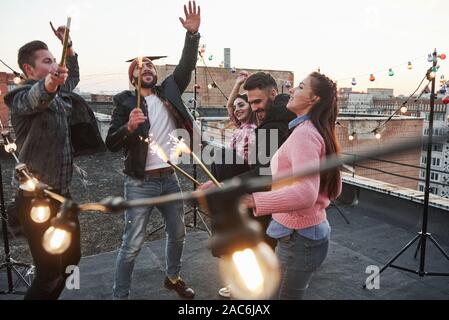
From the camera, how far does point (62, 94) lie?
2965 mm

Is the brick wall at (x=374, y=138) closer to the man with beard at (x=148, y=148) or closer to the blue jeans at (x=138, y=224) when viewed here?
the man with beard at (x=148, y=148)

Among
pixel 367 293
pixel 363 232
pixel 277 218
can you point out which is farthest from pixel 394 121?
pixel 277 218

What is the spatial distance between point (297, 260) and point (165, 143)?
1912 millimetres

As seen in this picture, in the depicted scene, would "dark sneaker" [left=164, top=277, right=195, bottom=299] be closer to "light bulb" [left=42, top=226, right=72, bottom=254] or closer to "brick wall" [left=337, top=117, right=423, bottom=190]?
"light bulb" [left=42, top=226, right=72, bottom=254]

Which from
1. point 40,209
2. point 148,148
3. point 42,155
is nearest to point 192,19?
point 148,148

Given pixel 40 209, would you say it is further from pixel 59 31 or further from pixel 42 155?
pixel 59 31

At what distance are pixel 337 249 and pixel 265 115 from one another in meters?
2.75

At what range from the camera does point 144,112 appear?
3477 mm

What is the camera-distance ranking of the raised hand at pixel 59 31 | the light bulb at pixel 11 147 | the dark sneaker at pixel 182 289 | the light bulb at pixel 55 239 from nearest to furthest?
the light bulb at pixel 55 239 < the light bulb at pixel 11 147 < the raised hand at pixel 59 31 < the dark sneaker at pixel 182 289

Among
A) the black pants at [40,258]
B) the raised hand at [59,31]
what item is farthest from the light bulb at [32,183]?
the raised hand at [59,31]

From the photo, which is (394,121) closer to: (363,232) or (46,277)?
(363,232)


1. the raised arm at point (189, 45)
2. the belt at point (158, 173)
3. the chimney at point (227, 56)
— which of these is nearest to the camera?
the belt at point (158, 173)

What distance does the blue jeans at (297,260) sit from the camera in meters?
2.22

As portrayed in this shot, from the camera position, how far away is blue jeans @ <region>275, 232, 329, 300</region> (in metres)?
2.22
